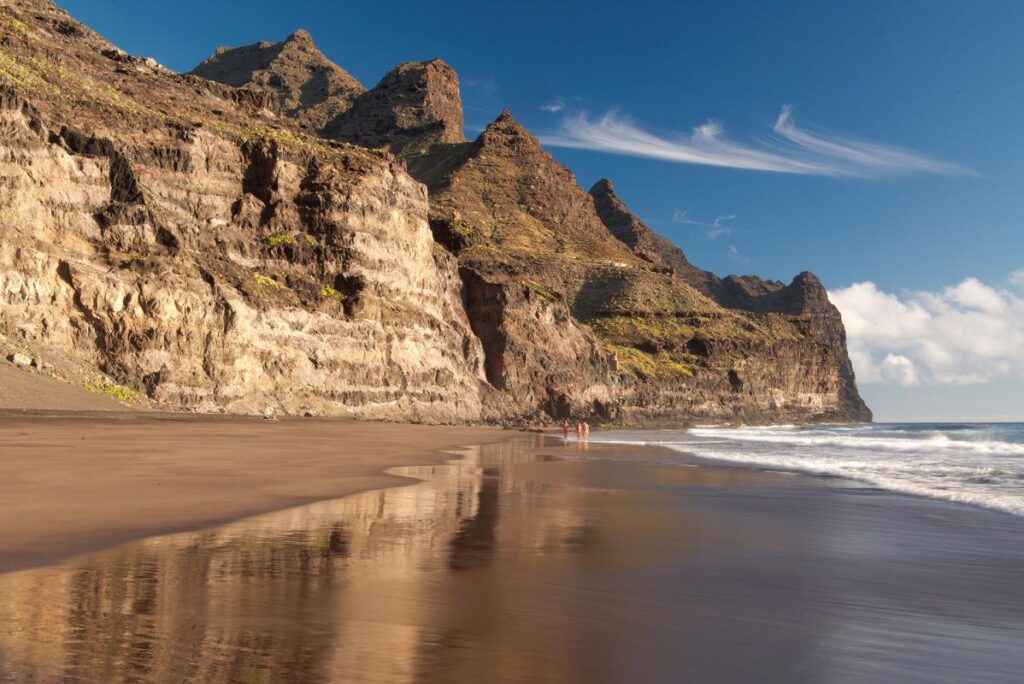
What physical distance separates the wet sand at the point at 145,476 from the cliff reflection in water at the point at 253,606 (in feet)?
3.29

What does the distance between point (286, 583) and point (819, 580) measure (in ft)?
16.7

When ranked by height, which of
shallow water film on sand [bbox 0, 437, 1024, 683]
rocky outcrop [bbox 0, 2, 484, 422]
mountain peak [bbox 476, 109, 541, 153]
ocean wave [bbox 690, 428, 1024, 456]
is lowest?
ocean wave [bbox 690, 428, 1024, 456]

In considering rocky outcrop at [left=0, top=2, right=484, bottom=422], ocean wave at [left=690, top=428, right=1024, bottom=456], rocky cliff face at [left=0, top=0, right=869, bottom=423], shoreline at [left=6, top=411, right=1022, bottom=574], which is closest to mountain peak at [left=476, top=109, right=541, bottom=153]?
rocky cliff face at [left=0, top=0, right=869, bottom=423]

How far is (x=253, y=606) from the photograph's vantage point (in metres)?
5.80

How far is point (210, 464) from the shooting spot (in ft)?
58.0

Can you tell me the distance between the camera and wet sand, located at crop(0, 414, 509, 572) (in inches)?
345

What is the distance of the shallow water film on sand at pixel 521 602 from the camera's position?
4676mm

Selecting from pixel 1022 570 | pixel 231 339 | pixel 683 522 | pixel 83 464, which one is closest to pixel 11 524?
pixel 83 464

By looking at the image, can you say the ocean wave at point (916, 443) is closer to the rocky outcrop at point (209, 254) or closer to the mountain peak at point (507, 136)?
the rocky outcrop at point (209, 254)

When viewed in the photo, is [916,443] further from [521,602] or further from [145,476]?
[521,602]

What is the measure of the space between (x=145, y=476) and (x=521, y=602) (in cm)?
1049

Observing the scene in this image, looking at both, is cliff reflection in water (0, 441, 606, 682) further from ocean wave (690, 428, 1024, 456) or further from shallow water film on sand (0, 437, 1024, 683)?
ocean wave (690, 428, 1024, 456)

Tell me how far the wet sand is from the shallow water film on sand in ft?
2.66

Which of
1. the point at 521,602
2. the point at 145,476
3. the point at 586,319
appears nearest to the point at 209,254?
the point at 145,476
